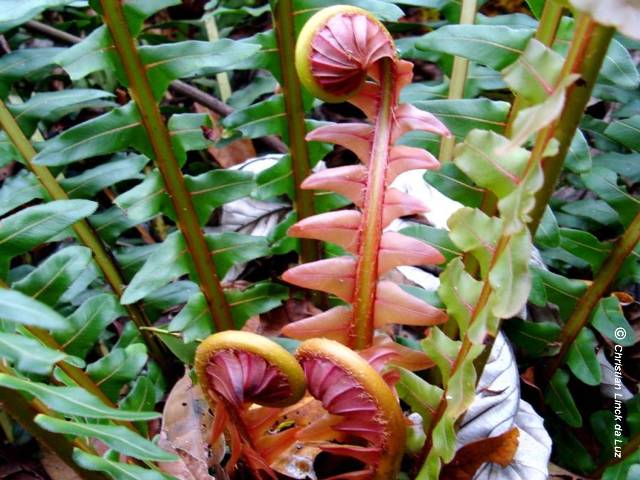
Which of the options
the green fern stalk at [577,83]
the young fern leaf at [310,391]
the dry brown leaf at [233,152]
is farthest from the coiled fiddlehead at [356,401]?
the dry brown leaf at [233,152]

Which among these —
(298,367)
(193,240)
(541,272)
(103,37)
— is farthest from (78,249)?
(541,272)

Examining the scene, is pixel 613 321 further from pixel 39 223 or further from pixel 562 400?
pixel 39 223

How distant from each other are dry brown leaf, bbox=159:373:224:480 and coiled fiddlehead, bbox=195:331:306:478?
0.05 meters

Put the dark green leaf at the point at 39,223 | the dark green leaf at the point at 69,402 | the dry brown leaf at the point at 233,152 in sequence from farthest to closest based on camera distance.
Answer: the dry brown leaf at the point at 233,152
the dark green leaf at the point at 39,223
the dark green leaf at the point at 69,402

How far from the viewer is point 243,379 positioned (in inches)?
30.9

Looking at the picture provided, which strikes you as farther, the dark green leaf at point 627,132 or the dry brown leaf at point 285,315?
the dry brown leaf at point 285,315

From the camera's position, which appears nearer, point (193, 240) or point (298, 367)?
point (298, 367)

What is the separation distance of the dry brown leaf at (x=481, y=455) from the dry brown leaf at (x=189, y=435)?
0.31m

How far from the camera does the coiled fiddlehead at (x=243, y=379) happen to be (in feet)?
2.50

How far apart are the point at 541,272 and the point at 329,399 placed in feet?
1.72

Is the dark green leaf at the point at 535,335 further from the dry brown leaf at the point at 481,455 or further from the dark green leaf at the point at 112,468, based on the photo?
the dark green leaf at the point at 112,468

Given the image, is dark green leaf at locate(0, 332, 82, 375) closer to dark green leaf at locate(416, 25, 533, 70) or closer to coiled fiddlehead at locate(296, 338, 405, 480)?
coiled fiddlehead at locate(296, 338, 405, 480)

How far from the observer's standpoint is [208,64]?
1070 mm

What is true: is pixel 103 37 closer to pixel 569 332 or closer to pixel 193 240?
pixel 193 240
